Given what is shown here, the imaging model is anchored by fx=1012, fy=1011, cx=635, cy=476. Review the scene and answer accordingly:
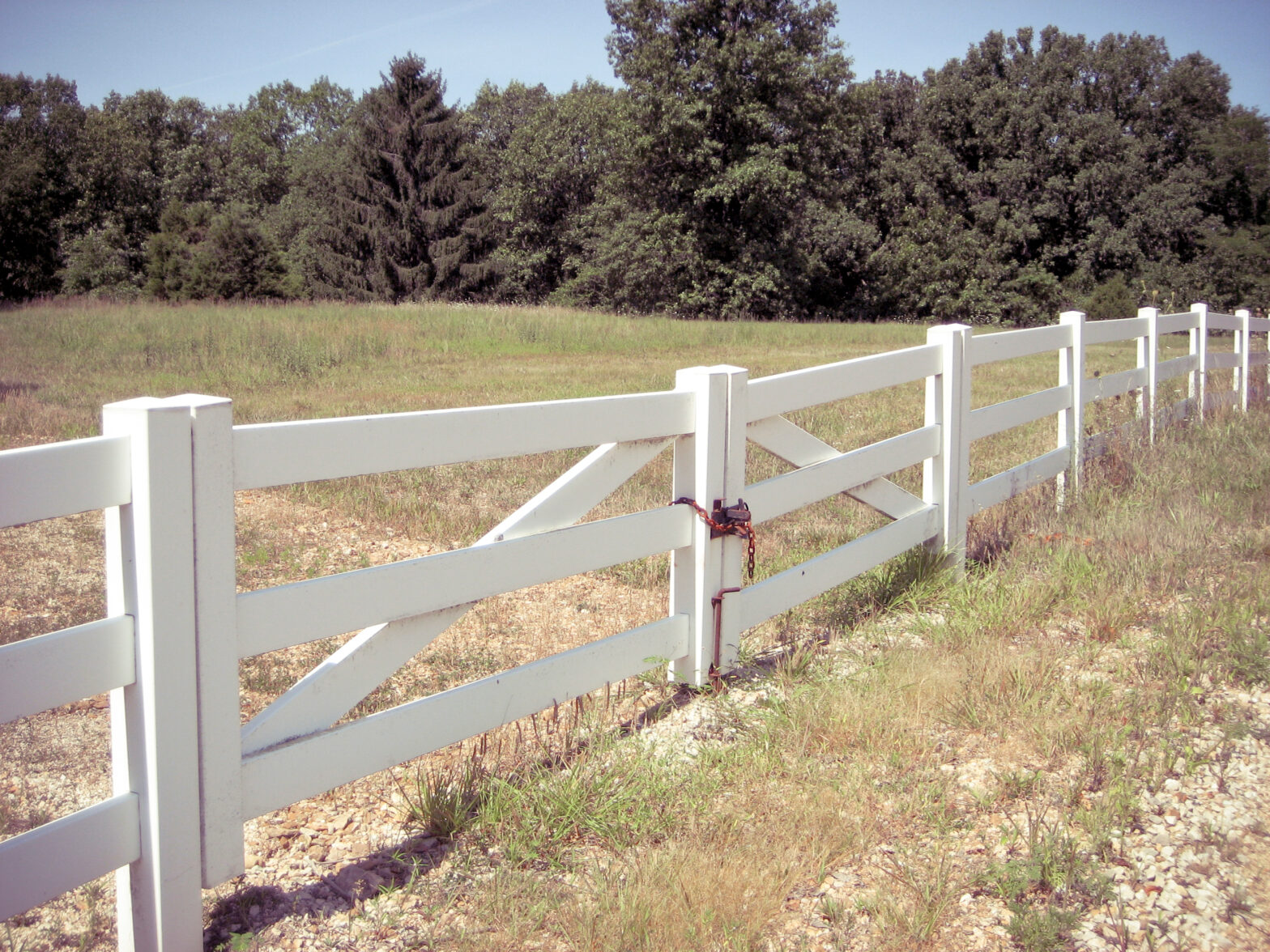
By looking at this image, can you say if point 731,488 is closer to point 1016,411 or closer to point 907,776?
point 907,776

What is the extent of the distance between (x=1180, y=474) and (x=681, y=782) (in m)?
5.20

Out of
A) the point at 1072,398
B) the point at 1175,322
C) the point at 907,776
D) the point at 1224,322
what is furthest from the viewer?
the point at 1224,322

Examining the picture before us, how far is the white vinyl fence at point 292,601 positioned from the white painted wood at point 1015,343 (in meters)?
1.62

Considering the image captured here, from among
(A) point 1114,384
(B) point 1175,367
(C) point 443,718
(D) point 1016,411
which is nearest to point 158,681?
(C) point 443,718

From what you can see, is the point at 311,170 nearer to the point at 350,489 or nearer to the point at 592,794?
the point at 350,489

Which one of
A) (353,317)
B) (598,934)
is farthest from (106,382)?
(598,934)

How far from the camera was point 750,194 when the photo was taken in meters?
39.2

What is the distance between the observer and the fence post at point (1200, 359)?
31.0 ft

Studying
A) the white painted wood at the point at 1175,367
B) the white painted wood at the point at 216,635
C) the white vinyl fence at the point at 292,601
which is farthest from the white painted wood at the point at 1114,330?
the white painted wood at the point at 216,635

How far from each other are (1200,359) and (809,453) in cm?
693

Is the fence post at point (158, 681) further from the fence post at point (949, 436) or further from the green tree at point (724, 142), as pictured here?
the green tree at point (724, 142)

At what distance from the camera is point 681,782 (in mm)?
3160

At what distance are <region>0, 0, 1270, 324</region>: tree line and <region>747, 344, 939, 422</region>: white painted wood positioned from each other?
3063cm

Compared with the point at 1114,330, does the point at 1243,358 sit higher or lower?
lower
